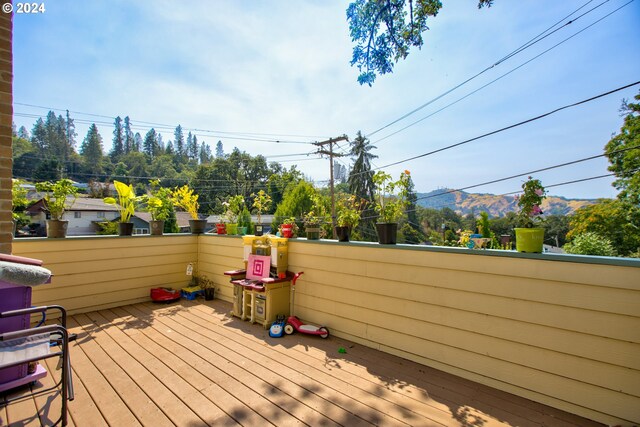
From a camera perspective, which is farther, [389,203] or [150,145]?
[150,145]

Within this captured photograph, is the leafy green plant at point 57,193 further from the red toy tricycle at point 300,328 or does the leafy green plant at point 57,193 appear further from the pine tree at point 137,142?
the pine tree at point 137,142

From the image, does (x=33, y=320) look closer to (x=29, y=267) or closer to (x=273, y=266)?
(x=29, y=267)

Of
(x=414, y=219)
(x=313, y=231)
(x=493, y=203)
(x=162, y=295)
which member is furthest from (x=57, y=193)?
(x=414, y=219)

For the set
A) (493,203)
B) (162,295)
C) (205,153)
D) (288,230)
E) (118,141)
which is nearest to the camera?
(288,230)

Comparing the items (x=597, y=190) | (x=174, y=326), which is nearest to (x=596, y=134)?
(x=597, y=190)

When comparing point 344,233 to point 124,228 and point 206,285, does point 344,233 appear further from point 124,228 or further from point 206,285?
point 124,228

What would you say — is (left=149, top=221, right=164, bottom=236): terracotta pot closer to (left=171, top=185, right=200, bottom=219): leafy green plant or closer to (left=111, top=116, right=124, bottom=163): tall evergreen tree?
(left=171, top=185, right=200, bottom=219): leafy green plant

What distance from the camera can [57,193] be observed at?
3.35m

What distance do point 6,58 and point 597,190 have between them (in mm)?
9732

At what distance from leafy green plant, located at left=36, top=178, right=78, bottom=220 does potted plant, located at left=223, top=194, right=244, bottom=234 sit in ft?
6.46

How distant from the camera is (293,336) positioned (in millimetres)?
3080

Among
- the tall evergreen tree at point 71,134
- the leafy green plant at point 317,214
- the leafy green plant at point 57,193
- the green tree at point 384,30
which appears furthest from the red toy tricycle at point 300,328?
the tall evergreen tree at point 71,134

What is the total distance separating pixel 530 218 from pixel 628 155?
19.3 meters

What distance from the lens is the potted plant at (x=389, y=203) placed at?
2.82m
